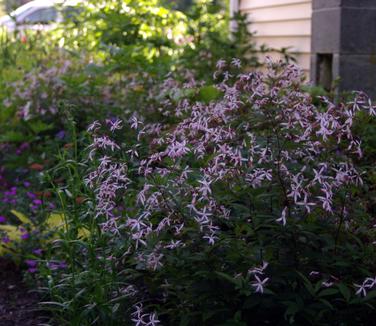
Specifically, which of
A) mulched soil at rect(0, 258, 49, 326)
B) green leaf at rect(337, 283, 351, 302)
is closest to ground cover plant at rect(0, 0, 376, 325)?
green leaf at rect(337, 283, 351, 302)

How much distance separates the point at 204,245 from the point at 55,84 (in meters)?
4.08

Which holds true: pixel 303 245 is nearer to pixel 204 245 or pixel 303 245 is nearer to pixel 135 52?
pixel 204 245

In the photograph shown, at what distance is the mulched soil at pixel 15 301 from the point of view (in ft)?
12.8

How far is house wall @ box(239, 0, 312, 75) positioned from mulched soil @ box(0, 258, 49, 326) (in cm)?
363

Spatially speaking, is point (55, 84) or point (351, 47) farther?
point (55, 84)

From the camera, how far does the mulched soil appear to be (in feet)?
12.8

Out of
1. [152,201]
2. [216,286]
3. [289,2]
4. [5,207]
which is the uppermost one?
[289,2]

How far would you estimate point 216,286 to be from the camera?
9.52 ft

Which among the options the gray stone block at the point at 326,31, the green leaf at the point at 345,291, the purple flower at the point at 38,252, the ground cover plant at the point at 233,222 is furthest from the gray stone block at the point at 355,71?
the green leaf at the point at 345,291

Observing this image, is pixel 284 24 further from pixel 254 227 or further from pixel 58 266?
pixel 254 227

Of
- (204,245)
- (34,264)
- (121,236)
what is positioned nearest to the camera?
(204,245)

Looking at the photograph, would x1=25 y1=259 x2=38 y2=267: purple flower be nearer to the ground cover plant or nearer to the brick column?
the ground cover plant

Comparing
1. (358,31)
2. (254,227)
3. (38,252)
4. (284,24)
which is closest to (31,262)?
(38,252)

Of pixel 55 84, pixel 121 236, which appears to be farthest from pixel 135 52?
pixel 121 236
